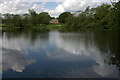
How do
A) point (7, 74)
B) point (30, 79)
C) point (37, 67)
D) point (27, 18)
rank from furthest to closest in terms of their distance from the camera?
point (27, 18) < point (37, 67) < point (7, 74) < point (30, 79)

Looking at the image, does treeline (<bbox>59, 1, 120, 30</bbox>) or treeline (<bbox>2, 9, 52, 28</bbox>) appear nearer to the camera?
treeline (<bbox>59, 1, 120, 30</bbox>)

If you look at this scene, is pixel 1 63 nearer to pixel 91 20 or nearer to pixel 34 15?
pixel 91 20

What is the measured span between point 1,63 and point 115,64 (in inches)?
277

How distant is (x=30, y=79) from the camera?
7.32 m

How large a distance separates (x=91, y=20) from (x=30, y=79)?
52.8 m

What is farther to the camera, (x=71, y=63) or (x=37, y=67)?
(x=71, y=63)

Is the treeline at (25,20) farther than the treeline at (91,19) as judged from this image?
Yes

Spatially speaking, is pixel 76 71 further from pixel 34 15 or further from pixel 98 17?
pixel 34 15

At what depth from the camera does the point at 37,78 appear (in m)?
7.45

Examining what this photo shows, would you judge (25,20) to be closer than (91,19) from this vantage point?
No

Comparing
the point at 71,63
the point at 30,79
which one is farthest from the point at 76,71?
the point at 30,79

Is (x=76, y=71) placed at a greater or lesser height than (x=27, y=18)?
lesser

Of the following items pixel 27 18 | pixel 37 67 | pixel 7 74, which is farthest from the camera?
pixel 27 18

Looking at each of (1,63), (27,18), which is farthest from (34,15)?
(1,63)
